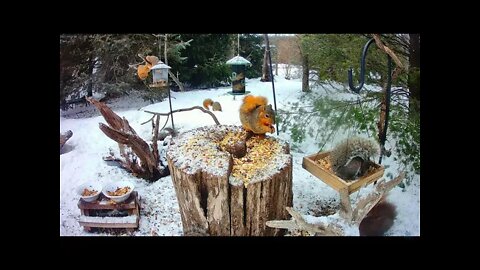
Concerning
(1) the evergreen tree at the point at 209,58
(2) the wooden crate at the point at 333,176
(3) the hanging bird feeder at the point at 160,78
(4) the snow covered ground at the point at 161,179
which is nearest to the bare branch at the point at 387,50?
(4) the snow covered ground at the point at 161,179

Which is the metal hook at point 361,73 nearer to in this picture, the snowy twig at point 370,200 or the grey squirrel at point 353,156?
the grey squirrel at point 353,156

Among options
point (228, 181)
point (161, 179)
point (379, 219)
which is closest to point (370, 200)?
point (379, 219)

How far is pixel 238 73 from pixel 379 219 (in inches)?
45.3

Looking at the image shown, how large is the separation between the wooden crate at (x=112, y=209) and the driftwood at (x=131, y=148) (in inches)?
5.7

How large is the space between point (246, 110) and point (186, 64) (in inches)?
17.1

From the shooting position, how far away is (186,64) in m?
2.81

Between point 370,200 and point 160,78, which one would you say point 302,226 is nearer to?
point 370,200

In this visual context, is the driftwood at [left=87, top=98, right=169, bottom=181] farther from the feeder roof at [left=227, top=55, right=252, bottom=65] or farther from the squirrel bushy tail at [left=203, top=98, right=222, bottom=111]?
the feeder roof at [left=227, top=55, right=252, bottom=65]

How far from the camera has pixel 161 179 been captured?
2.80m

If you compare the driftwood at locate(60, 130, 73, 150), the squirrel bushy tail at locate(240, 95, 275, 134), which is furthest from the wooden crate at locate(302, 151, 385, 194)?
the driftwood at locate(60, 130, 73, 150)
